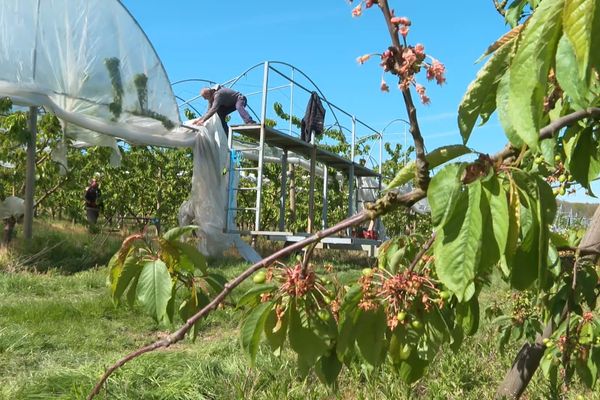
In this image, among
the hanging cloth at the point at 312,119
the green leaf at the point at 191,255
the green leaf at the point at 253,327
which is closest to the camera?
the green leaf at the point at 253,327

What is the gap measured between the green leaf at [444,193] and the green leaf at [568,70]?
202 millimetres

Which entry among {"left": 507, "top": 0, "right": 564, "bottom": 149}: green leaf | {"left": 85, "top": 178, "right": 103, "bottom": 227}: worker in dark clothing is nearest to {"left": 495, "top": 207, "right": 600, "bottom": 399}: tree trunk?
{"left": 507, "top": 0, "right": 564, "bottom": 149}: green leaf

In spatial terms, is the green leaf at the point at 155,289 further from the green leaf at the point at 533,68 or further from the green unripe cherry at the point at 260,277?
the green leaf at the point at 533,68

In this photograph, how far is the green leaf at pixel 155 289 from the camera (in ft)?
3.96

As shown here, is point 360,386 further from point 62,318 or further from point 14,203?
point 14,203

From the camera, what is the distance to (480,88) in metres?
0.78

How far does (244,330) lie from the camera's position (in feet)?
3.78

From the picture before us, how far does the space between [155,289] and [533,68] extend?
2.90ft

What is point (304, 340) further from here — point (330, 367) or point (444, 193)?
point (444, 193)

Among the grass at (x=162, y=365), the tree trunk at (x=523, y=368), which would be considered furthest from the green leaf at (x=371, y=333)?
the tree trunk at (x=523, y=368)

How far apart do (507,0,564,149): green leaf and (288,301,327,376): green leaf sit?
0.65 metres

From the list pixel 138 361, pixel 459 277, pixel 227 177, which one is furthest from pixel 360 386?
pixel 227 177

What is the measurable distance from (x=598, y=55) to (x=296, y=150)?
1031 centimetres

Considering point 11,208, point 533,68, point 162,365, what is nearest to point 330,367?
point 533,68
